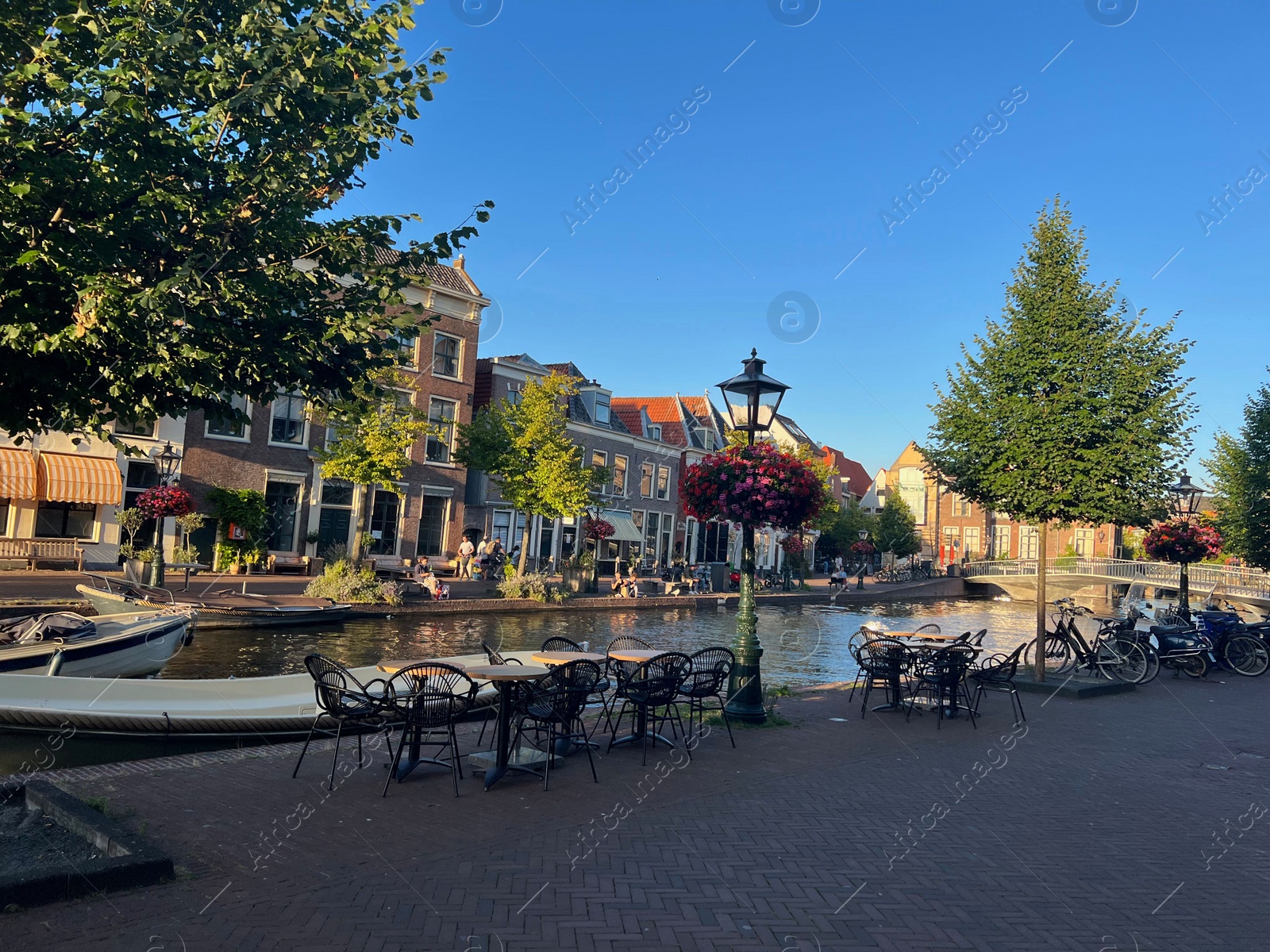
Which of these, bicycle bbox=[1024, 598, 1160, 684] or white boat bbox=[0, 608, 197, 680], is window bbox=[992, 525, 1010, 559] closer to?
bicycle bbox=[1024, 598, 1160, 684]

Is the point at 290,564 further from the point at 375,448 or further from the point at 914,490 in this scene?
the point at 914,490

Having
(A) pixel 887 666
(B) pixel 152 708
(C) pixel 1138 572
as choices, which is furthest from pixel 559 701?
(C) pixel 1138 572

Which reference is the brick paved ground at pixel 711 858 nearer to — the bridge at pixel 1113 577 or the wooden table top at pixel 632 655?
the wooden table top at pixel 632 655

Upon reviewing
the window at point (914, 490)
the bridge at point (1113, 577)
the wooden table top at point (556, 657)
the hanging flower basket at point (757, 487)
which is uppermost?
the window at point (914, 490)

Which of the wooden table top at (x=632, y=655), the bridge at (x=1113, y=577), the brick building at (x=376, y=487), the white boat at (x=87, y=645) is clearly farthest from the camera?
the bridge at (x=1113, y=577)

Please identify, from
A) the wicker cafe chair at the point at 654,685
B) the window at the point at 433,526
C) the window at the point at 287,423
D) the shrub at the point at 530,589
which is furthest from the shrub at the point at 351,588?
the wicker cafe chair at the point at 654,685

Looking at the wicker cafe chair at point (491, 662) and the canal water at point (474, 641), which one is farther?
the canal water at point (474, 641)

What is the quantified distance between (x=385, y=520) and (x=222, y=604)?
13.5 m

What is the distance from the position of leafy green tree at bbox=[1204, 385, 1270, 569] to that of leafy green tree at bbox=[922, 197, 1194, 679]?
10.5 meters

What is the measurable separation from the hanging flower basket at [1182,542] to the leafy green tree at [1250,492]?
1520 mm

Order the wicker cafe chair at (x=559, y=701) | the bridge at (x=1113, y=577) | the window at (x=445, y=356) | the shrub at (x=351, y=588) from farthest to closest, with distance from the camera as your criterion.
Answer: the window at (x=445, y=356) < the bridge at (x=1113, y=577) < the shrub at (x=351, y=588) < the wicker cafe chair at (x=559, y=701)

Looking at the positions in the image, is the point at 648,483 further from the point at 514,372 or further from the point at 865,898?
the point at 865,898

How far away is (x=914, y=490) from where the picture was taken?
79.5 m

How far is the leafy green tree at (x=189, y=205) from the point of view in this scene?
4.45 m
